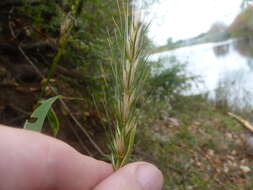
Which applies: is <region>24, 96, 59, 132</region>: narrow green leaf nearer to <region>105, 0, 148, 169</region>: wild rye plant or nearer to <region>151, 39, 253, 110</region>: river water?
<region>105, 0, 148, 169</region>: wild rye plant

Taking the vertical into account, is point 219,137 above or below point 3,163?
below

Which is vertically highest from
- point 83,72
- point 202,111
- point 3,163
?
point 3,163

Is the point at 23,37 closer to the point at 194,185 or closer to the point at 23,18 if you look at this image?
the point at 23,18

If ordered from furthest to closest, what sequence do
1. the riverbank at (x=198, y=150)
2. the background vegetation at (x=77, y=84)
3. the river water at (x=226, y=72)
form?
the river water at (x=226, y=72) < the riverbank at (x=198, y=150) < the background vegetation at (x=77, y=84)

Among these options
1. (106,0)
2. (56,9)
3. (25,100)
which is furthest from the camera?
(106,0)

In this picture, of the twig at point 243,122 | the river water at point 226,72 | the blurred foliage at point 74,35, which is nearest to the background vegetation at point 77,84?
the blurred foliage at point 74,35

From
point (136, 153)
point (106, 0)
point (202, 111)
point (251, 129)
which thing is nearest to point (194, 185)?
point (136, 153)

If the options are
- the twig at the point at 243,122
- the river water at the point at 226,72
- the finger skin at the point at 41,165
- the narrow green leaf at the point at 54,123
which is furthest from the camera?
the river water at the point at 226,72

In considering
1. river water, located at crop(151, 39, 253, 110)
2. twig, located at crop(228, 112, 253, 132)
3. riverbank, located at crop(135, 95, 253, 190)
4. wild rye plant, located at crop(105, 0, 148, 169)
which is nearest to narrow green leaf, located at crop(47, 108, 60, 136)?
wild rye plant, located at crop(105, 0, 148, 169)

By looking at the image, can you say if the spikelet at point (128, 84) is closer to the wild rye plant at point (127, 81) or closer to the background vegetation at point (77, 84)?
the wild rye plant at point (127, 81)

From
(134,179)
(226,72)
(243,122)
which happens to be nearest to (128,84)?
(134,179)
